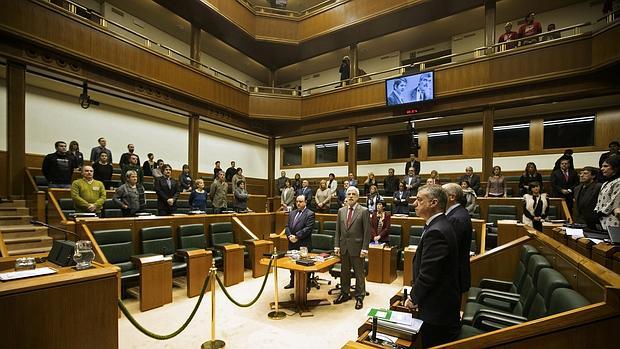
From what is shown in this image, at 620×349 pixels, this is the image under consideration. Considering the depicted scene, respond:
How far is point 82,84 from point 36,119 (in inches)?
68.3

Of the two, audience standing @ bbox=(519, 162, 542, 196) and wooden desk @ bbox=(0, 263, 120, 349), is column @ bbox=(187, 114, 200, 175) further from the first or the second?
audience standing @ bbox=(519, 162, 542, 196)

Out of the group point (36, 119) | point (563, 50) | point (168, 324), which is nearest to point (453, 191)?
point (168, 324)

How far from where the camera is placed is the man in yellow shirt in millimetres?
4176

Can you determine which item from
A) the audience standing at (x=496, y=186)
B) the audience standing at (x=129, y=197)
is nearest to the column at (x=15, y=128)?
the audience standing at (x=129, y=197)

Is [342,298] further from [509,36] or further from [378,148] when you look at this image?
[378,148]

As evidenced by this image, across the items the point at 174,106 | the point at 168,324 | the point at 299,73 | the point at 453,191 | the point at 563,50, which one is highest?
the point at 299,73

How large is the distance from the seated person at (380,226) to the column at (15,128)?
619 cm

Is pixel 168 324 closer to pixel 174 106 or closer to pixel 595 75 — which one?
pixel 174 106

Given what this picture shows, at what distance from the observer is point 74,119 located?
7.62 m

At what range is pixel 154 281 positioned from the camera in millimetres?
3670

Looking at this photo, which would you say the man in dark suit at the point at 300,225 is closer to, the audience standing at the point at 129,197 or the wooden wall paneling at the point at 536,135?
the audience standing at the point at 129,197

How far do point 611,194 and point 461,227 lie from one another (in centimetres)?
218

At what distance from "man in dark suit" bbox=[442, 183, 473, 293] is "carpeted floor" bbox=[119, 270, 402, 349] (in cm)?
125

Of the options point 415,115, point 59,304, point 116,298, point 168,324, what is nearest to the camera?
point 59,304
